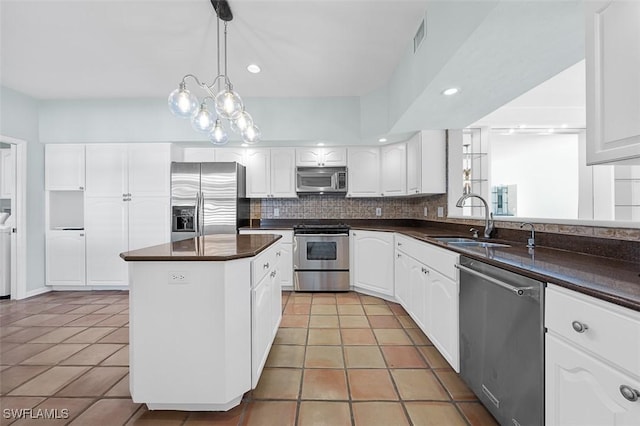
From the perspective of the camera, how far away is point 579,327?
898 mm

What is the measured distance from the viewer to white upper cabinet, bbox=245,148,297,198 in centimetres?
402

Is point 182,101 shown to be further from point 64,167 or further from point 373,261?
point 64,167

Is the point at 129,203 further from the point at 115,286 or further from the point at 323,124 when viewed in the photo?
the point at 323,124

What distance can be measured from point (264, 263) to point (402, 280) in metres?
1.69

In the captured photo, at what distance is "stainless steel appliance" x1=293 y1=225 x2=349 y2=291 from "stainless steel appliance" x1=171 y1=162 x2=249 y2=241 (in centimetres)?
92

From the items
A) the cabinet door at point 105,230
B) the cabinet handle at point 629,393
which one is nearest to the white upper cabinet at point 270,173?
the cabinet door at point 105,230

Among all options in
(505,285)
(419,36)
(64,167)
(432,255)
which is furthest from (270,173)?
(505,285)

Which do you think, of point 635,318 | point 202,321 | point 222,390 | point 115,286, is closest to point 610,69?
point 635,318

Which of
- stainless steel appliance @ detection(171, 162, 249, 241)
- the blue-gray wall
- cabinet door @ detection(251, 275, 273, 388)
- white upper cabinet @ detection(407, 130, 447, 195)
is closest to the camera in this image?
cabinet door @ detection(251, 275, 273, 388)

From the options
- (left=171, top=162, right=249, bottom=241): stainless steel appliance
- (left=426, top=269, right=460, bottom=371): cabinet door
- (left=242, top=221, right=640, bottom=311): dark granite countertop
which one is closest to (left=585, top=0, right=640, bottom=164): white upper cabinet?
(left=242, top=221, right=640, bottom=311): dark granite countertop

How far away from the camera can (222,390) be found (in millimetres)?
1462

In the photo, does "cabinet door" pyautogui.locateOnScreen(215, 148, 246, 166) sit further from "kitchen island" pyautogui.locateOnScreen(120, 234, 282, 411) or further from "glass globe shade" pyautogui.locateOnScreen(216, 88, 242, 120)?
"kitchen island" pyautogui.locateOnScreen(120, 234, 282, 411)

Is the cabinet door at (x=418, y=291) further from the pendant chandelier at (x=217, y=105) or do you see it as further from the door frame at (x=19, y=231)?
the door frame at (x=19, y=231)

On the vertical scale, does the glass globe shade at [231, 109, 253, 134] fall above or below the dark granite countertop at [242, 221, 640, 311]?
above
